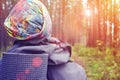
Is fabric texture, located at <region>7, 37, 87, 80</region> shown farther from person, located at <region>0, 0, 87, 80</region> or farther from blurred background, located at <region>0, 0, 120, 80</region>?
blurred background, located at <region>0, 0, 120, 80</region>

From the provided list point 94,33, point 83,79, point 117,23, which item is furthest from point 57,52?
point 94,33

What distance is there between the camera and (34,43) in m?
1.72

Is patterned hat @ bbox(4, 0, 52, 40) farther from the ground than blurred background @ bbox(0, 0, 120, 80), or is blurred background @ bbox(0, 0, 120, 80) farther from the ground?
patterned hat @ bbox(4, 0, 52, 40)

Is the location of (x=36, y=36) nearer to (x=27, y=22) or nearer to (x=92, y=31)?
(x=27, y=22)

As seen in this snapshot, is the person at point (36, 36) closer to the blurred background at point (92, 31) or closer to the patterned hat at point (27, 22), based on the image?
the patterned hat at point (27, 22)

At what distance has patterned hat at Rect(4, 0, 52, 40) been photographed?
171cm

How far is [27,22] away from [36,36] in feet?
0.26

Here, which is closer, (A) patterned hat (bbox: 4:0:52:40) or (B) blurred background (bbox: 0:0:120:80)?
(A) patterned hat (bbox: 4:0:52:40)

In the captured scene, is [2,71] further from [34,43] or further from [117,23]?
[117,23]

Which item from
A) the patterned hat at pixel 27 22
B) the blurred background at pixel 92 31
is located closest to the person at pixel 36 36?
the patterned hat at pixel 27 22

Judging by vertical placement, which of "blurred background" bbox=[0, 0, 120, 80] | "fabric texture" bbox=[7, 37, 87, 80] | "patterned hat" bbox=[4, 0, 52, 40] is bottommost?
"blurred background" bbox=[0, 0, 120, 80]

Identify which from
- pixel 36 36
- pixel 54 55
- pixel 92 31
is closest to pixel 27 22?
pixel 36 36

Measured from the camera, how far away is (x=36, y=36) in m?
1.72

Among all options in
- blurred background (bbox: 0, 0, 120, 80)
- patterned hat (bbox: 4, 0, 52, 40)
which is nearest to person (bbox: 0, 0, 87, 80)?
patterned hat (bbox: 4, 0, 52, 40)
